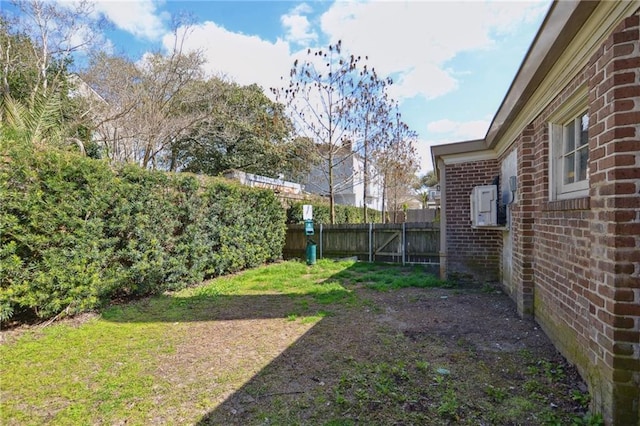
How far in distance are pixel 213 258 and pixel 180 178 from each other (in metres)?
1.78

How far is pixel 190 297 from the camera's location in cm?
548

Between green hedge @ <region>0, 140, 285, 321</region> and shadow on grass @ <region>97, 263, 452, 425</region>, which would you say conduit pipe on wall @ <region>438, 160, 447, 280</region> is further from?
green hedge @ <region>0, 140, 285, 321</region>

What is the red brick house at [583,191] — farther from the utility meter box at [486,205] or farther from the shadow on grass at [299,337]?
the shadow on grass at [299,337]

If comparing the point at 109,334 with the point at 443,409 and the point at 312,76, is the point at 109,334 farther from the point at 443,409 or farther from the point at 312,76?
the point at 312,76

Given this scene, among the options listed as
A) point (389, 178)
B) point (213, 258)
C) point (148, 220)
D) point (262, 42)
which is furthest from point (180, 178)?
point (389, 178)

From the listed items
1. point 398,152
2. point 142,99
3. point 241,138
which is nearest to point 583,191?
point 398,152

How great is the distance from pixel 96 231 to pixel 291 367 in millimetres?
3372

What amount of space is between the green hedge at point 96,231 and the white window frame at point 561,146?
5.54 meters

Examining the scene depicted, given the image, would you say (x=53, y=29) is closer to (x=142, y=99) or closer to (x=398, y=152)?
(x=142, y=99)

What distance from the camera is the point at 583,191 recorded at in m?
2.76

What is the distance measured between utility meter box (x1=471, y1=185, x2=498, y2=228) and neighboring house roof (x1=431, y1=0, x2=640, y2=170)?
0.93 m

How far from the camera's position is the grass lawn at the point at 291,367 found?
2.23 metres

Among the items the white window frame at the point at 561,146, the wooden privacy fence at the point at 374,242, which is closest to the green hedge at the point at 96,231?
the wooden privacy fence at the point at 374,242

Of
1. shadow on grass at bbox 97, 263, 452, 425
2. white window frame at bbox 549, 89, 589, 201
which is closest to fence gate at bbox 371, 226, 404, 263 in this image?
shadow on grass at bbox 97, 263, 452, 425
